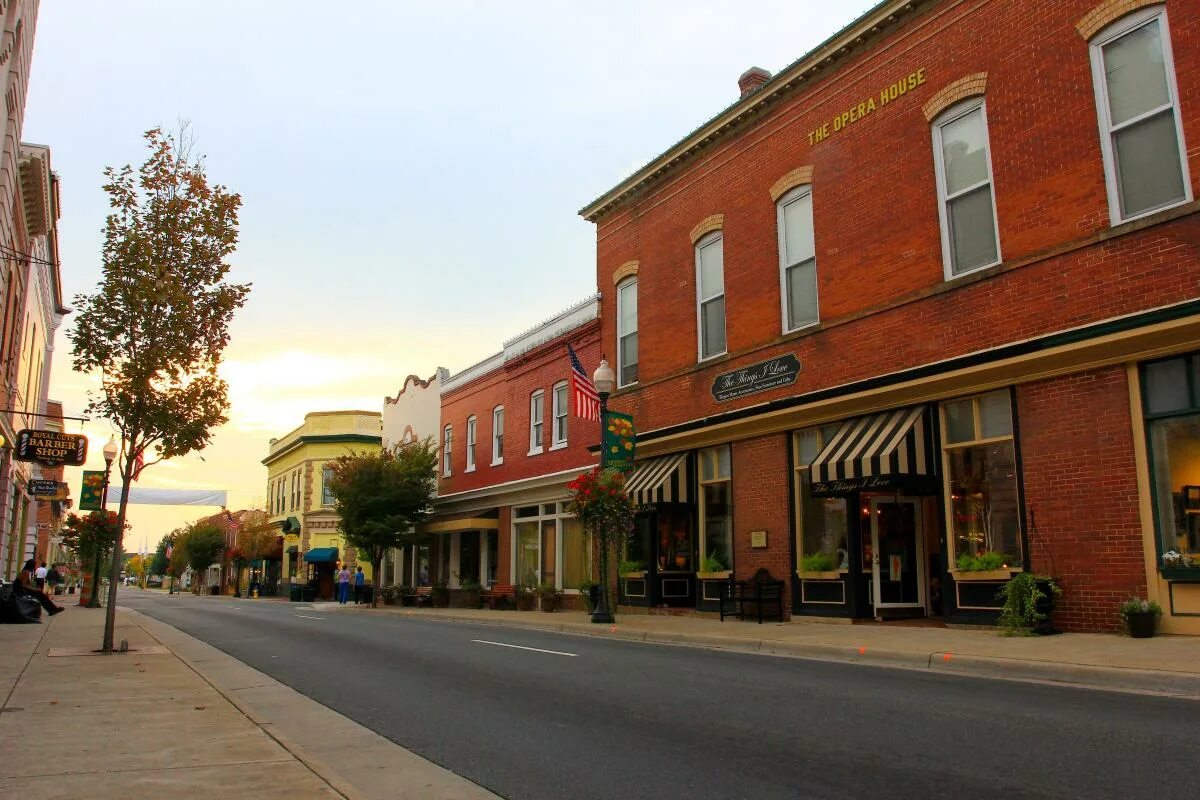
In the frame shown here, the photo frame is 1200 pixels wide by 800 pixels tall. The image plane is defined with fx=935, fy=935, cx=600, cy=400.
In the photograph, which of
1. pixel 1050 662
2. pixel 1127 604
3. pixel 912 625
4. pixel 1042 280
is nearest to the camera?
pixel 1050 662

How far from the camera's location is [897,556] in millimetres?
16578

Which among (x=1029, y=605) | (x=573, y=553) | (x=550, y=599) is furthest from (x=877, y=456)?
(x=550, y=599)

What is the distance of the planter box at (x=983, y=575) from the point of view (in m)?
13.6

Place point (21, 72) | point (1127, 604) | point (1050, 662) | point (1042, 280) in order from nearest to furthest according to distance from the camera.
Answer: point (1050, 662)
point (1127, 604)
point (1042, 280)
point (21, 72)

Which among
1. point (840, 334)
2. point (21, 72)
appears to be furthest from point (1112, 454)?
point (21, 72)

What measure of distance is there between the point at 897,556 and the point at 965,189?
639 cm

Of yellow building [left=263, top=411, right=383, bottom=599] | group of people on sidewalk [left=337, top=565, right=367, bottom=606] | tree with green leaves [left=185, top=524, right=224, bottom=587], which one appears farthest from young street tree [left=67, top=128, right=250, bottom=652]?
tree with green leaves [left=185, top=524, right=224, bottom=587]

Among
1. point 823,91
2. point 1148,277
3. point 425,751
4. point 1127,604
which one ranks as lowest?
point 425,751

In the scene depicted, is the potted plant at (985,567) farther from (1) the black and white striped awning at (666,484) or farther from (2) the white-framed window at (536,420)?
(2) the white-framed window at (536,420)

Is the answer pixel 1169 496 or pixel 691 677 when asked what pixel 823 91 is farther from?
pixel 691 677

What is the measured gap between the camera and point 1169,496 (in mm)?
11867

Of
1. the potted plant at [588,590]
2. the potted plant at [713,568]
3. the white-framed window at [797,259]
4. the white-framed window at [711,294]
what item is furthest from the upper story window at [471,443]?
the white-framed window at [797,259]

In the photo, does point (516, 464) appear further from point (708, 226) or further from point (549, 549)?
point (708, 226)

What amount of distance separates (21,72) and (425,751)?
1724 cm
